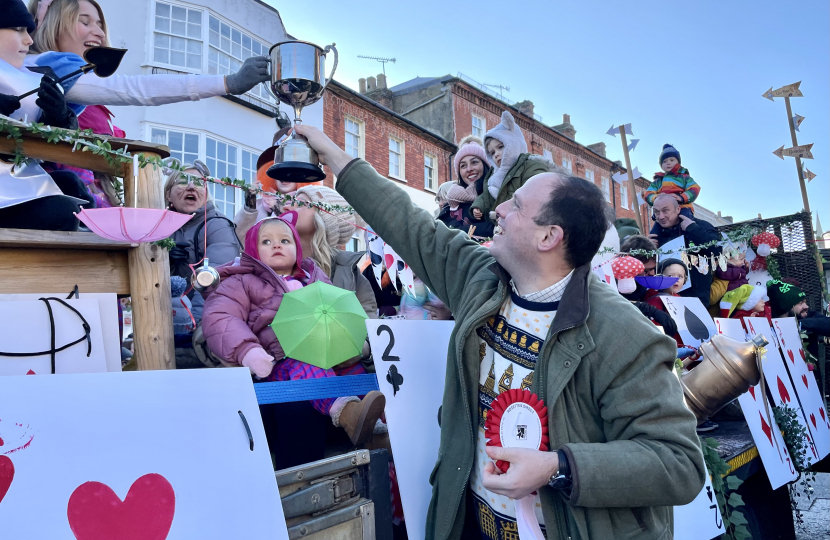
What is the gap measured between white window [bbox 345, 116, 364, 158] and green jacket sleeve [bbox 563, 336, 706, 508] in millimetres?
15151

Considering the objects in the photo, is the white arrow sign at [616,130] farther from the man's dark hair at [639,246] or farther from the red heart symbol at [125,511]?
the red heart symbol at [125,511]

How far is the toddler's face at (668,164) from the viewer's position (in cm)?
745

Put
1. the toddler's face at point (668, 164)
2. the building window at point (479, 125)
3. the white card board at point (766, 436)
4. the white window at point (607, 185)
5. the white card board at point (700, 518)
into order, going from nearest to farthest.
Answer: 1. the white card board at point (700, 518)
2. the white card board at point (766, 436)
3. the toddler's face at point (668, 164)
4. the building window at point (479, 125)
5. the white window at point (607, 185)

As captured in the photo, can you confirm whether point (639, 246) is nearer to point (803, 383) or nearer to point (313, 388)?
point (803, 383)

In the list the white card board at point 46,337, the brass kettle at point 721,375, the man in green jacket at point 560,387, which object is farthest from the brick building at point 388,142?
the man in green jacket at point 560,387

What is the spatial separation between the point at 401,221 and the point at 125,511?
4.80 feet

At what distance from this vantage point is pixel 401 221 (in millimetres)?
2373

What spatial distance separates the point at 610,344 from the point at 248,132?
12870 millimetres

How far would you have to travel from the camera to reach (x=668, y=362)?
1.75 meters

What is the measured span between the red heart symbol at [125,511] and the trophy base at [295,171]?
3.95ft

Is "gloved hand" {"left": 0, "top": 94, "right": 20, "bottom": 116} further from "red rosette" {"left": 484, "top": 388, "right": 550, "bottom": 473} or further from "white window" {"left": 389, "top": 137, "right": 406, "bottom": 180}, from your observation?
"white window" {"left": 389, "top": 137, "right": 406, "bottom": 180}

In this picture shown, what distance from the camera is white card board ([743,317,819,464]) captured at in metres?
4.61

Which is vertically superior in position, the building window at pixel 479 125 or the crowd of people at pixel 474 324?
the building window at pixel 479 125

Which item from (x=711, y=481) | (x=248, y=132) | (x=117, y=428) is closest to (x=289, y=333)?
(x=117, y=428)
